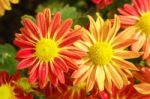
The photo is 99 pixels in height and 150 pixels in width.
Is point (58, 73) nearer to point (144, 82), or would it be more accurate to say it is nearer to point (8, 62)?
point (144, 82)

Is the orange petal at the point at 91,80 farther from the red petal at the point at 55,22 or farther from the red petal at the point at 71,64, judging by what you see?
the red petal at the point at 55,22

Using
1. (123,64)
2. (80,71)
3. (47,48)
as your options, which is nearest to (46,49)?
(47,48)

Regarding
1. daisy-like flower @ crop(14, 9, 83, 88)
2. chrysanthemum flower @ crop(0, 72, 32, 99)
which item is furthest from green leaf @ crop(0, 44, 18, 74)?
daisy-like flower @ crop(14, 9, 83, 88)

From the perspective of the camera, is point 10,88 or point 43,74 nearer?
point 43,74

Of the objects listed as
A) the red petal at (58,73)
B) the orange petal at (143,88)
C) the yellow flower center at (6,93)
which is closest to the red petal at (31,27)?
the red petal at (58,73)

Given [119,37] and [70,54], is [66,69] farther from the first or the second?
[119,37]

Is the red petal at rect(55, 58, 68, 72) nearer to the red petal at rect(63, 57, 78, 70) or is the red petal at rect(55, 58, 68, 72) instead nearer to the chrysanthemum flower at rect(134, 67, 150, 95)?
the red petal at rect(63, 57, 78, 70)
